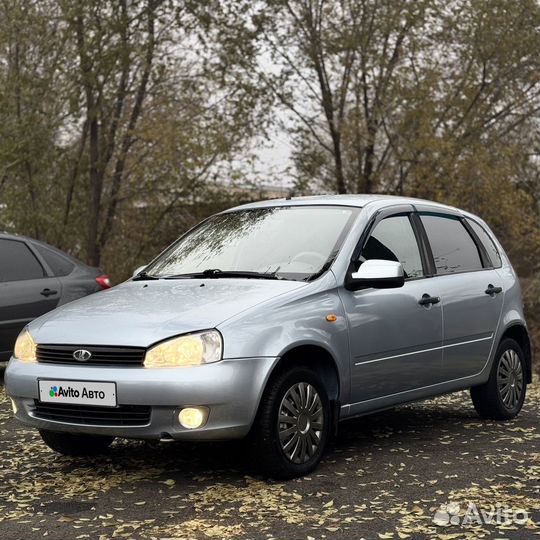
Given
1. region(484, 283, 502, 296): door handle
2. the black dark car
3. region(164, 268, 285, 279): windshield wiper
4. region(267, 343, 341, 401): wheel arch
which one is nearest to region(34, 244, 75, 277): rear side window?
the black dark car

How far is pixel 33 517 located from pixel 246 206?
122 inches

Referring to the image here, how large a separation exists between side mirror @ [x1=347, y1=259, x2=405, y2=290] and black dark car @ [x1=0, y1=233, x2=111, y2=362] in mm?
4844

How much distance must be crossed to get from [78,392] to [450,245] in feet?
10.8

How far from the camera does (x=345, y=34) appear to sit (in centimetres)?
2145

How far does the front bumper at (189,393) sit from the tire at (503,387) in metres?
2.89

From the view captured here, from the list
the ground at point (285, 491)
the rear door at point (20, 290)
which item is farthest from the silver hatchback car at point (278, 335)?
the rear door at point (20, 290)

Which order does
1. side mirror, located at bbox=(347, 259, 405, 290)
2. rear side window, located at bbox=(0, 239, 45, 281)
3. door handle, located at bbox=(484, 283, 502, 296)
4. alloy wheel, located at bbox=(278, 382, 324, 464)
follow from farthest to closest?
1. rear side window, located at bbox=(0, 239, 45, 281)
2. door handle, located at bbox=(484, 283, 502, 296)
3. side mirror, located at bbox=(347, 259, 405, 290)
4. alloy wheel, located at bbox=(278, 382, 324, 464)

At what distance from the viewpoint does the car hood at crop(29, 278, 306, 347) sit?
5496mm

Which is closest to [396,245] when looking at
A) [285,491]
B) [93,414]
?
[285,491]

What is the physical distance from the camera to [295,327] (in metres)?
5.78

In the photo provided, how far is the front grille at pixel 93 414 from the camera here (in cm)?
546

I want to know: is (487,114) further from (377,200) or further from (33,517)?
(33,517)

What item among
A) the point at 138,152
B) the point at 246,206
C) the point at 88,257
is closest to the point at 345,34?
the point at 138,152

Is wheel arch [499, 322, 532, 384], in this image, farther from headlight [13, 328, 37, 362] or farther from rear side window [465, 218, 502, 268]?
headlight [13, 328, 37, 362]
